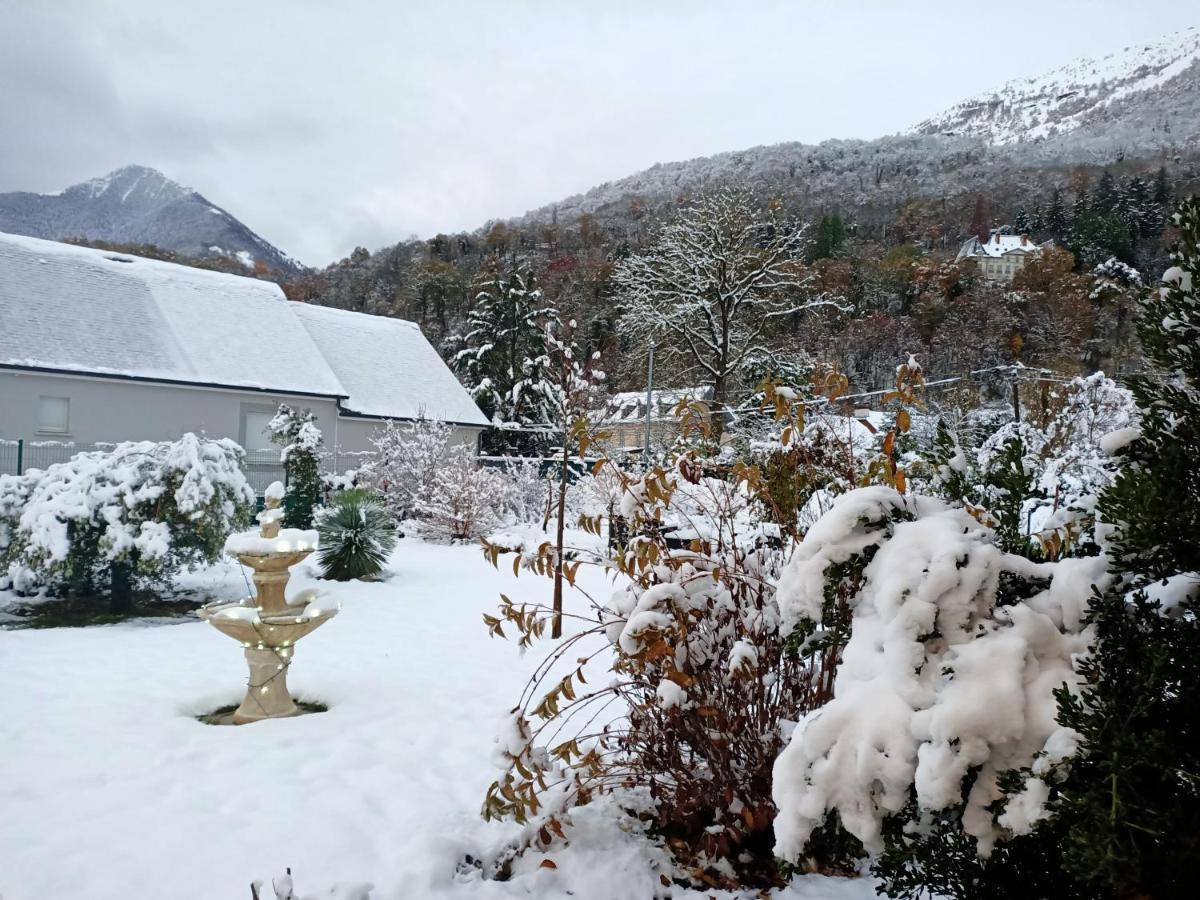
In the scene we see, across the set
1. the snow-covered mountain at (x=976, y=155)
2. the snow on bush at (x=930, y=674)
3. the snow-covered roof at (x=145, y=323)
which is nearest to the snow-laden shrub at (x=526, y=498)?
the snow-covered roof at (x=145, y=323)

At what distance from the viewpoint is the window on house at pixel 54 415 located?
16.1 m

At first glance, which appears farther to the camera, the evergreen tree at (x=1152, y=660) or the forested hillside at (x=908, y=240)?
the forested hillside at (x=908, y=240)

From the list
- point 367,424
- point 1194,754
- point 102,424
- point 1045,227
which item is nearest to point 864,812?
point 1194,754

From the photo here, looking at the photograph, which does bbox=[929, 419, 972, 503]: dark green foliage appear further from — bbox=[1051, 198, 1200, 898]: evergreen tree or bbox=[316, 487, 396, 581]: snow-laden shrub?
bbox=[316, 487, 396, 581]: snow-laden shrub

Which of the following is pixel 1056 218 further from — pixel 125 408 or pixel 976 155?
pixel 125 408

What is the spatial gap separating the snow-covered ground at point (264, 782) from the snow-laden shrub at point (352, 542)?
2.84 metres

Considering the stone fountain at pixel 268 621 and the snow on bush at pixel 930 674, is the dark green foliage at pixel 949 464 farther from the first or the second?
the stone fountain at pixel 268 621

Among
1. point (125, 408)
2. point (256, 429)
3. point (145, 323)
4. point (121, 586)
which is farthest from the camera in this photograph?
point (256, 429)

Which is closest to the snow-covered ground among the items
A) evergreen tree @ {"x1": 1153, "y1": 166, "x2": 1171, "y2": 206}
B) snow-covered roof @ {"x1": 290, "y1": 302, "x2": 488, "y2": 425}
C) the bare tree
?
the bare tree

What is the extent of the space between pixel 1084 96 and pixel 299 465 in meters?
103

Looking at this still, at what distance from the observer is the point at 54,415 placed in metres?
16.3

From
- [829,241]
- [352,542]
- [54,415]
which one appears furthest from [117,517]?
[829,241]

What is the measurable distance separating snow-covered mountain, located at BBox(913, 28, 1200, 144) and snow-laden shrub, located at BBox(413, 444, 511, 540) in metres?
72.7

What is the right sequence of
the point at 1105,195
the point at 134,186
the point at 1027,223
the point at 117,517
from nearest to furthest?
1. the point at 117,517
2. the point at 1105,195
3. the point at 1027,223
4. the point at 134,186
